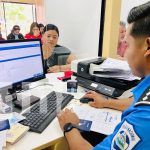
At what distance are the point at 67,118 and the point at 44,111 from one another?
16 centimetres

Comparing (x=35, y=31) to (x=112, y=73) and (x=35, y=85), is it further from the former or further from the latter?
(x=112, y=73)

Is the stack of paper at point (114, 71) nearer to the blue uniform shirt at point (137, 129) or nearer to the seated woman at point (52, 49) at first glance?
the blue uniform shirt at point (137, 129)

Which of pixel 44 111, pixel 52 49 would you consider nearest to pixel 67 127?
pixel 44 111

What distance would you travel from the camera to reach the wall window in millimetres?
3810

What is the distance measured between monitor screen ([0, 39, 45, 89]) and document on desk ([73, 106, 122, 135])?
1.30 feet

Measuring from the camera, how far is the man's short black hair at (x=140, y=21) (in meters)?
0.67

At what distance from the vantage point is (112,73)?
1.47 metres

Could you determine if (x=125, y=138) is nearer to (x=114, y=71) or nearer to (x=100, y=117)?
(x=100, y=117)

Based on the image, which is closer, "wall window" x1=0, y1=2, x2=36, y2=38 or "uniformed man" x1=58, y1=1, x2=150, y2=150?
"uniformed man" x1=58, y1=1, x2=150, y2=150

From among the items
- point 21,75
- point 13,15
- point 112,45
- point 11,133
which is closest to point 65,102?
point 21,75

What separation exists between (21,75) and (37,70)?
0.16 metres

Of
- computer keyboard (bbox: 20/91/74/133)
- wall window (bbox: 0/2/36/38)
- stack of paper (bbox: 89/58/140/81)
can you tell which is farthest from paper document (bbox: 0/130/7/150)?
wall window (bbox: 0/2/36/38)

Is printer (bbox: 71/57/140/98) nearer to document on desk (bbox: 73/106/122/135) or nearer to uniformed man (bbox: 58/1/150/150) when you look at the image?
document on desk (bbox: 73/106/122/135)

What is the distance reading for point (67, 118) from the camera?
41.8 inches
